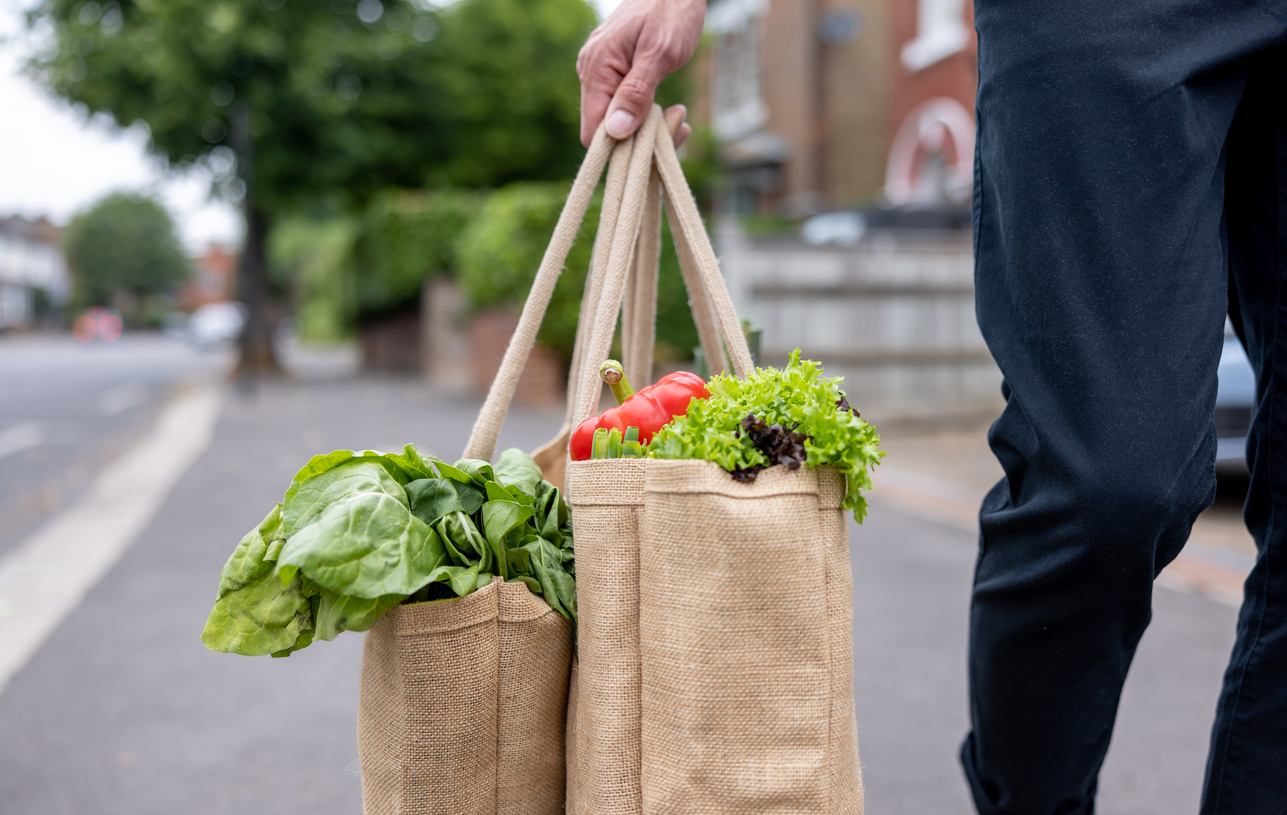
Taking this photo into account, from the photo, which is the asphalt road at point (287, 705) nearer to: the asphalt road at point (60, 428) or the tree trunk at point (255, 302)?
the asphalt road at point (60, 428)

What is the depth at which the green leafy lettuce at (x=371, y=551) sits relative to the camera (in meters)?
1.02

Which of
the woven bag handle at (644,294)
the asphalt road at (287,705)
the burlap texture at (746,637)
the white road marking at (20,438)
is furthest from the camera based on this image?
the white road marking at (20,438)

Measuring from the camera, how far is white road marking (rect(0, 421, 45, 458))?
7.86m

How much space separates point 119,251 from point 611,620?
Result: 83.2 meters

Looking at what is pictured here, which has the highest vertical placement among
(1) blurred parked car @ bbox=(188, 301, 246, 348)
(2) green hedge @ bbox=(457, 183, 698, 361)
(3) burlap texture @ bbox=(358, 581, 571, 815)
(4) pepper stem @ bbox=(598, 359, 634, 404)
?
(1) blurred parked car @ bbox=(188, 301, 246, 348)

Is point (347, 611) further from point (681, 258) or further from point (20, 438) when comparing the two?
point (20, 438)

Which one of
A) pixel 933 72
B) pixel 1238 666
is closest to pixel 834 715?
pixel 1238 666

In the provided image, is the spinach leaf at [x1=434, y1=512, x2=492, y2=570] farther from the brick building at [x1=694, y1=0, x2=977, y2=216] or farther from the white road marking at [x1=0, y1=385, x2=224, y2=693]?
the brick building at [x1=694, y1=0, x2=977, y2=216]

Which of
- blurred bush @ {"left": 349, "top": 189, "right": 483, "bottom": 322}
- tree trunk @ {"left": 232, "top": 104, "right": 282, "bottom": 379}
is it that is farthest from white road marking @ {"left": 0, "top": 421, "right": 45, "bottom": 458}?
blurred bush @ {"left": 349, "top": 189, "right": 483, "bottom": 322}

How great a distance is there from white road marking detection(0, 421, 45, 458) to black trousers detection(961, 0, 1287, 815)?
812cm

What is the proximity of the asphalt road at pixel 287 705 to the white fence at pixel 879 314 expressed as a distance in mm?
3926

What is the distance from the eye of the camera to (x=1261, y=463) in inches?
55.0

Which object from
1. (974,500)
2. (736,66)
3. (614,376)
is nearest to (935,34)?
(736,66)

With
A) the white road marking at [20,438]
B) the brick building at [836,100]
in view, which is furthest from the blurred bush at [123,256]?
the white road marking at [20,438]
